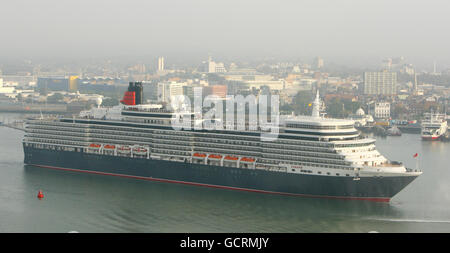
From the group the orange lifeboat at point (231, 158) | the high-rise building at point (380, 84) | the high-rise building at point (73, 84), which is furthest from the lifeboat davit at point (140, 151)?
the high-rise building at point (380, 84)

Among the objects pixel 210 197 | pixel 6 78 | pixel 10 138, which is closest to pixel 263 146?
pixel 210 197

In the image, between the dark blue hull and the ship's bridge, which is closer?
the dark blue hull

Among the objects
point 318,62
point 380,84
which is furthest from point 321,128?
point 318,62

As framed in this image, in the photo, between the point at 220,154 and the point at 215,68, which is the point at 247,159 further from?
the point at 215,68

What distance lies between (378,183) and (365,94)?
188ft

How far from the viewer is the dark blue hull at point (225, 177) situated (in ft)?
76.4

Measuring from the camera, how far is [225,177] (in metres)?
25.4

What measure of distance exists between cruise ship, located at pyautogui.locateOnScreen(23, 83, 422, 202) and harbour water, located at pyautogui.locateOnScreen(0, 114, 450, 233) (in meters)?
0.50

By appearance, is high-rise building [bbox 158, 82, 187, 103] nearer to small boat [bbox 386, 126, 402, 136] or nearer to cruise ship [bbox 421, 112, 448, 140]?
small boat [bbox 386, 126, 402, 136]

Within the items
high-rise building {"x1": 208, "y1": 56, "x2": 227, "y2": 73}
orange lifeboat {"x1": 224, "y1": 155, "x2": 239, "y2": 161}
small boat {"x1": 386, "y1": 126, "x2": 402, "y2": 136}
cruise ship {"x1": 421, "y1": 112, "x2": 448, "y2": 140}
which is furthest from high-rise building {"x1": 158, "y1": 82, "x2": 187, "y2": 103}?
orange lifeboat {"x1": 224, "y1": 155, "x2": 239, "y2": 161}

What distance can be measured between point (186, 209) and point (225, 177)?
327cm

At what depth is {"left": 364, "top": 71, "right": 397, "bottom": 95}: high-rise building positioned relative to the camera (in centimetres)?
8165

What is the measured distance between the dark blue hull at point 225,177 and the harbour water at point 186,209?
35 cm

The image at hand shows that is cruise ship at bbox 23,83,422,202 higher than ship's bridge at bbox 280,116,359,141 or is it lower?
lower
